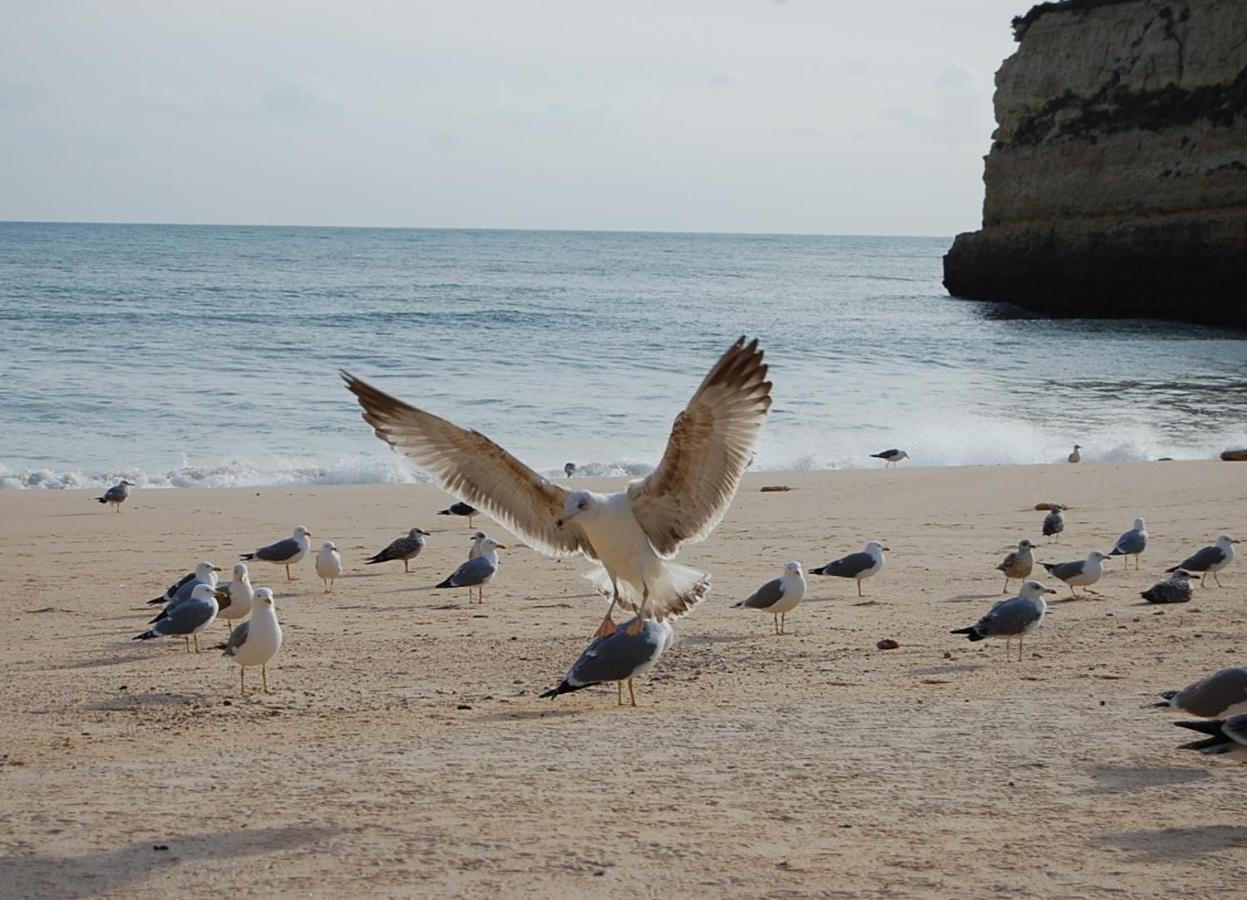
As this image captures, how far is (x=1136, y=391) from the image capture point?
26156 millimetres

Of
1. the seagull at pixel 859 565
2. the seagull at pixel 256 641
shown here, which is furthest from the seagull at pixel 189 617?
the seagull at pixel 859 565

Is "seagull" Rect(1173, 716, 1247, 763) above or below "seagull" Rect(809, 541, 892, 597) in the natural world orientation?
above

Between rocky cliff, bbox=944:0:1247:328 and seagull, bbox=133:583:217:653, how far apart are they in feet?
118

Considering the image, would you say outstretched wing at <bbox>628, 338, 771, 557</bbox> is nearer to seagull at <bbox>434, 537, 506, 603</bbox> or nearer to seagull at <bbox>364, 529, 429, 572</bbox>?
seagull at <bbox>434, 537, 506, 603</bbox>

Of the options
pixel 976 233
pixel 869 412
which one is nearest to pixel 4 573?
pixel 869 412

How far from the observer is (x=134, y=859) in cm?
443

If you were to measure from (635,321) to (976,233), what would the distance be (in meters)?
15.3

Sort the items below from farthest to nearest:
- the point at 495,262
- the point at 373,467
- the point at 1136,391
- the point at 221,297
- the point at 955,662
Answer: the point at 495,262
the point at 221,297
the point at 1136,391
the point at 373,467
the point at 955,662

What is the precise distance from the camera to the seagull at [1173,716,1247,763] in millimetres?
4844

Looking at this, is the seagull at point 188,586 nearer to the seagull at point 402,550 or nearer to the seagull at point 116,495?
the seagull at point 402,550

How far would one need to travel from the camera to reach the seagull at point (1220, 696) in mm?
5629

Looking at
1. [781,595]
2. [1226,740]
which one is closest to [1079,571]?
[781,595]

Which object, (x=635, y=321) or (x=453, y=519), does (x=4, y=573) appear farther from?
(x=635, y=321)

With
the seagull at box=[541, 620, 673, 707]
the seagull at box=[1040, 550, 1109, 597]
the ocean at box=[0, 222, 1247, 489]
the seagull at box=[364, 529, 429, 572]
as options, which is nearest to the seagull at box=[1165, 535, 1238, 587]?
the seagull at box=[1040, 550, 1109, 597]
